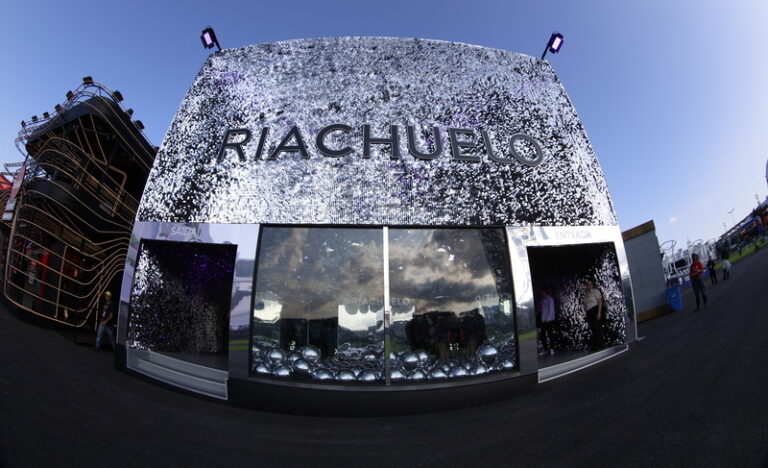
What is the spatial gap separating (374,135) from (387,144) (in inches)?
11.4

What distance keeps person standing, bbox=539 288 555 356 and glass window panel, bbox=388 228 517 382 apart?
1.81 metres

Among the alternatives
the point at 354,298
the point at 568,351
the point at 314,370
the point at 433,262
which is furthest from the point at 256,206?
the point at 568,351

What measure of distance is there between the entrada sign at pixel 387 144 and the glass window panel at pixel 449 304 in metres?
1.40

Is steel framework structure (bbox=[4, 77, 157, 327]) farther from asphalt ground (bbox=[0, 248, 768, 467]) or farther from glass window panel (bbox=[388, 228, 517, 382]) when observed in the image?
glass window panel (bbox=[388, 228, 517, 382])

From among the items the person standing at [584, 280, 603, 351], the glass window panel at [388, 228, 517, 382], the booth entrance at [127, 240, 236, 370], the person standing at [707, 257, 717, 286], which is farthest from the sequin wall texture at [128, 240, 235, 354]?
the person standing at [707, 257, 717, 286]

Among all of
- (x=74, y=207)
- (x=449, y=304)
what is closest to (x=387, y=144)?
(x=449, y=304)

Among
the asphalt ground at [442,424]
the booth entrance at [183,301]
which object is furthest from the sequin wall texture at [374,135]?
the asphalt ground at [442,424]

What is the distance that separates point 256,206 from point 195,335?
9.66 ft

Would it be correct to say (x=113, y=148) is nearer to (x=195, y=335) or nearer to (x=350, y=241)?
(x=195, y=335)

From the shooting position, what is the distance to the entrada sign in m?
4.91

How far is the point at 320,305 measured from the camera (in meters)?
4.35

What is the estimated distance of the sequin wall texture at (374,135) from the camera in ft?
15.4

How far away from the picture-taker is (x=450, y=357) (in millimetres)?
4340

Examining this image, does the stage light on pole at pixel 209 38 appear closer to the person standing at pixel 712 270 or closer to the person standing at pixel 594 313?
the person standing at pixel 594 313
